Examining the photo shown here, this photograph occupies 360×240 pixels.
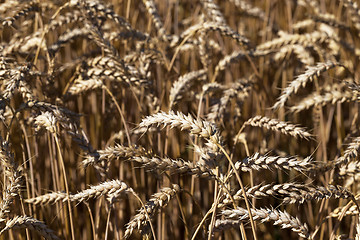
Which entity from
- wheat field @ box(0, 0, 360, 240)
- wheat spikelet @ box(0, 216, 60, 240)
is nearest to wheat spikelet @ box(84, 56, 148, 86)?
wheat field @ box(0, 0, 360, 240)

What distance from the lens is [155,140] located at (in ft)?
6.40

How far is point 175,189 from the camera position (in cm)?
132

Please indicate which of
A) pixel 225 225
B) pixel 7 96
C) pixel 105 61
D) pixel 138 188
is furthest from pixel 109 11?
pixel 225 225

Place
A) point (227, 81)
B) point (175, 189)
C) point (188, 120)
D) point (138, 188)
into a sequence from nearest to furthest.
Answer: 1. point (188, 120)
2. point (175, 189)
3. point (138, 188)
4. point (227, 81)

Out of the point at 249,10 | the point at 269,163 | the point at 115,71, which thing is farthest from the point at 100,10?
the point at 249,10

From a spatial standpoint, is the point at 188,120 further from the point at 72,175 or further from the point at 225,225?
the point at 72,175

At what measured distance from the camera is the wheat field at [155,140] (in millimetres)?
1252

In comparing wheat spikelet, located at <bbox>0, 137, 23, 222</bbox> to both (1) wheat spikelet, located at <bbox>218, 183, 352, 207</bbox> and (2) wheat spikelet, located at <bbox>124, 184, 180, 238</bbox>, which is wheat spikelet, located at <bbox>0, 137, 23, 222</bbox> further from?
(1) wheat spikelet, located at <bbox>218, 183, 352, 207</bbox>

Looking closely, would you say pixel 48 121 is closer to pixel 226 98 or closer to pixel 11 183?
pixel 11 183

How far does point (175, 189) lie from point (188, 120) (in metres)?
0.27

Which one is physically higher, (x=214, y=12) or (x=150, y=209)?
(x=214, y=12)

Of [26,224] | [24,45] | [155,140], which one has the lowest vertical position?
[26,224]

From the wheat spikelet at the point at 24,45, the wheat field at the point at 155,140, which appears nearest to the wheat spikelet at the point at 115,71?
the wheat field at the point at 155,140

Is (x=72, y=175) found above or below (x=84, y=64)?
below
